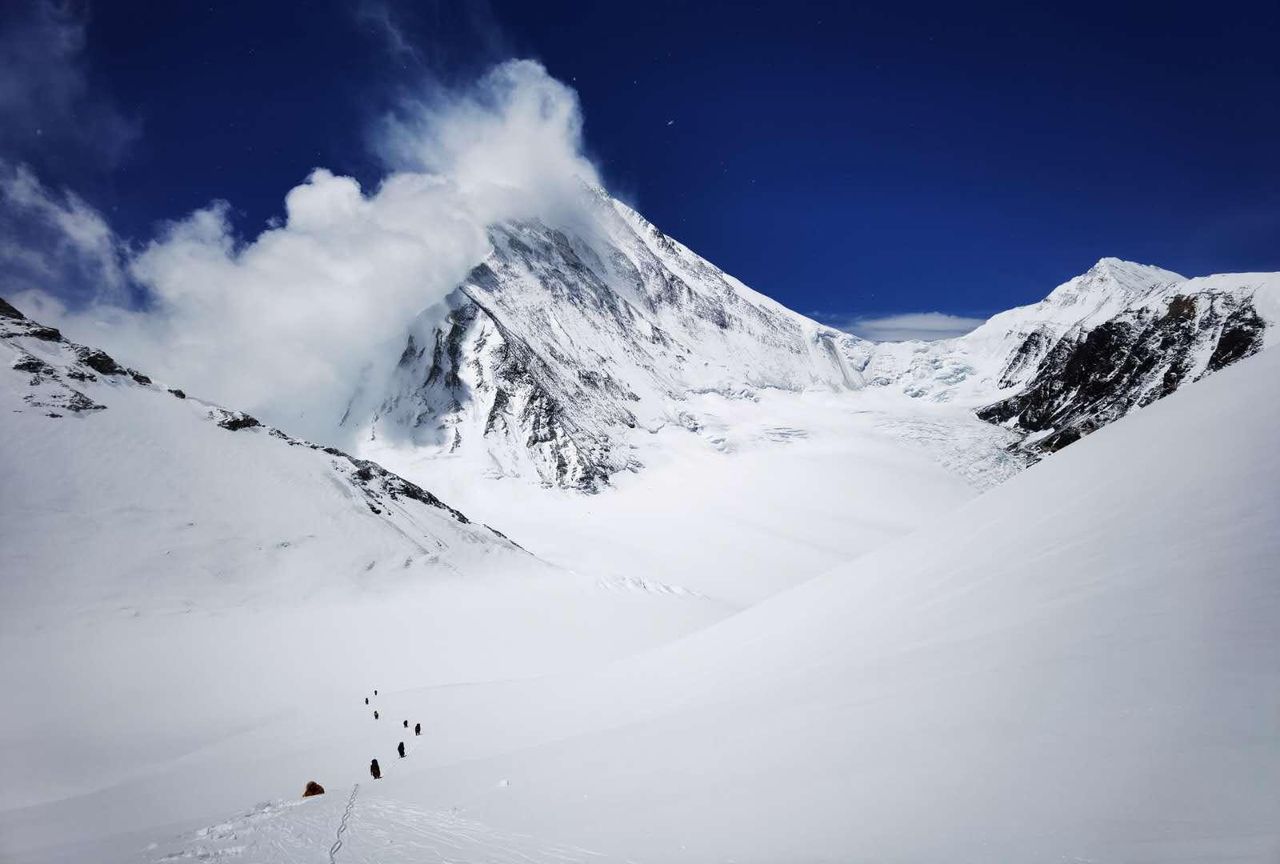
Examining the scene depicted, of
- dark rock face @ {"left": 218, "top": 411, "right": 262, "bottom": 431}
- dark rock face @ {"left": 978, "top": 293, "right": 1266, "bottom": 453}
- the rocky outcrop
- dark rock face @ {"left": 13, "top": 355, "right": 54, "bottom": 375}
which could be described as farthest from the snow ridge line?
dark rock face @ {"left": 978, "top": 293, "right": 1266, "bottom": 453}

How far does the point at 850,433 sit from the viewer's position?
13238 cm

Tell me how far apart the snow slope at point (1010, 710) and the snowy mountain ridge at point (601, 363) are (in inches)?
3783

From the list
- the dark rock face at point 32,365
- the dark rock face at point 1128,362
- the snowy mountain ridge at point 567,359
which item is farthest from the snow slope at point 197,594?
the dark rock face at point 1128,362

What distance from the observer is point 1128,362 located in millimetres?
135375

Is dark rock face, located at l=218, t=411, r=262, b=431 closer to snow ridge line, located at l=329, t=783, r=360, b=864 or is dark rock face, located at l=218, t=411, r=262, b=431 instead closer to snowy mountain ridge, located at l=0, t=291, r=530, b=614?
snowy mountain ridge, located at l=0, t=291, r=530, b=614

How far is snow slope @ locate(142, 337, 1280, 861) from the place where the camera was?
16.0 ft

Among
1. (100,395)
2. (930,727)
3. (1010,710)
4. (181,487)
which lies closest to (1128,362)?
(1010,710)

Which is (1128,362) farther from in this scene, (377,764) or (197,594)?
(197,594)

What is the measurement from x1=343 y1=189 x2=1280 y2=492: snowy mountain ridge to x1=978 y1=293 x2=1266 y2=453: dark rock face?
14.5 inches

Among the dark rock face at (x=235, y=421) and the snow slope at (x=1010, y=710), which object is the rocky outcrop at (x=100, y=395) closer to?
the dark rock face at (x=235, y=421)

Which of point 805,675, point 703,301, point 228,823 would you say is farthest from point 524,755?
point 703,301

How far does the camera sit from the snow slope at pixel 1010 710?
4.89 metres

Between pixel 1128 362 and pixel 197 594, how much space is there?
176 meters

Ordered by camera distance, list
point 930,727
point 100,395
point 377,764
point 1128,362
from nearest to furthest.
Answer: point 930,727 < point 377,764 < point 100,395 < point 1128,362
